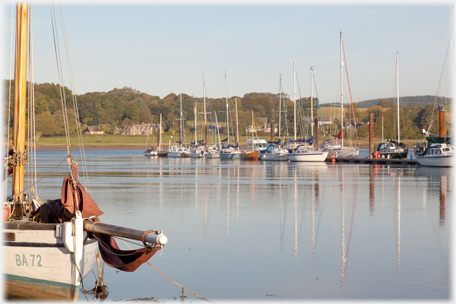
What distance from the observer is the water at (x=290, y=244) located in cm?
1255

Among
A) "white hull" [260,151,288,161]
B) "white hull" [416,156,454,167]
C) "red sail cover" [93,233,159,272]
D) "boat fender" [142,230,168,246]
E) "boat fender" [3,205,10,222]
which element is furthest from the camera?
"white hull" [260,151,288,161]

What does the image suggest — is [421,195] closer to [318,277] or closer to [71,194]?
[318,277]

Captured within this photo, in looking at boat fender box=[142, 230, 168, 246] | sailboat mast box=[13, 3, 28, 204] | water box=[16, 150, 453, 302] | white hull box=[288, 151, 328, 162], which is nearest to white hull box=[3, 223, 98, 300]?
water box=[16, 150, 453, 302]

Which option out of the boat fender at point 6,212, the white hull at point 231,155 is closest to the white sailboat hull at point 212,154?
the white hull at point 231,155

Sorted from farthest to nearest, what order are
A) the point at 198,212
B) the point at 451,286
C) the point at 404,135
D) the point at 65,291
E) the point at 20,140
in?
the point at 404,135 < the point at 198,212 < the point at 20,140 < the point at 451,286 < the point at 65,291

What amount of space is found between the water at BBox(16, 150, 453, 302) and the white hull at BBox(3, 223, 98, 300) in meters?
0.76

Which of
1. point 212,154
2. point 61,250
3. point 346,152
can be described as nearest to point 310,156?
point 346,152

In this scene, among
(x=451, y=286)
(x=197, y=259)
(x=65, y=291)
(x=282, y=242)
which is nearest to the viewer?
(x=65, y=291)

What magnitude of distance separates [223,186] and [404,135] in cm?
15207

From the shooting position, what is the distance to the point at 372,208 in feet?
84.9

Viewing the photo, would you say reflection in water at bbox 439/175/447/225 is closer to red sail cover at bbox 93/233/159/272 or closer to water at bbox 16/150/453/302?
water at bbox 16/150/453/302

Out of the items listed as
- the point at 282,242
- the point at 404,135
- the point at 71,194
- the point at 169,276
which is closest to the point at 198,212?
the point at 282,242

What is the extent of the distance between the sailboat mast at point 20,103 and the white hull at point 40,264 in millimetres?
2767

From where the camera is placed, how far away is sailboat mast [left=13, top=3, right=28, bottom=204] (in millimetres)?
14445
